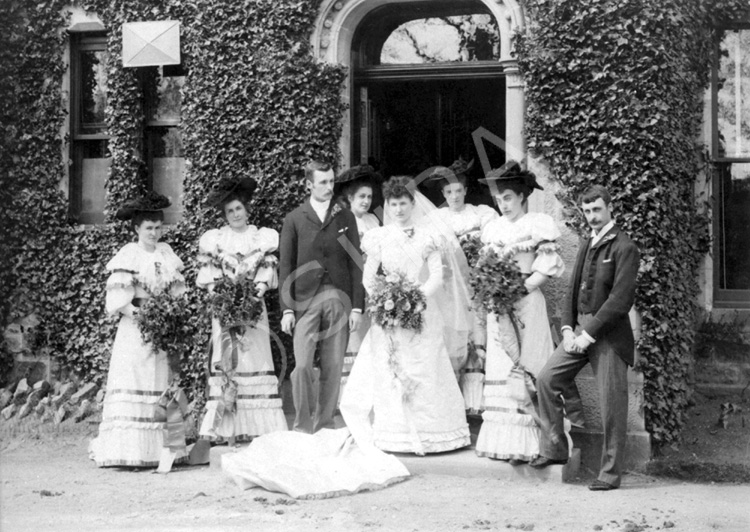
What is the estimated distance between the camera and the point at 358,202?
8758 millimetres

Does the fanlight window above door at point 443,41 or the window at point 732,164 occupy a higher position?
the fanlight window above door at point 443,41

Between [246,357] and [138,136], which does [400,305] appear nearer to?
[246,357]

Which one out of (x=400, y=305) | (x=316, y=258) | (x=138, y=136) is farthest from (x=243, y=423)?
(x=138, y=136)

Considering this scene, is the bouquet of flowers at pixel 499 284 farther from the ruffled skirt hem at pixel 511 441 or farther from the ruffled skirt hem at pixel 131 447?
the ruffled skirt hem at pixel 131 447

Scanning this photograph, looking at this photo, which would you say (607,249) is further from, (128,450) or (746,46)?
Result: (128,450)

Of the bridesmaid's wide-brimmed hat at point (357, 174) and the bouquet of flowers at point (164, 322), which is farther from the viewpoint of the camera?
the bridesmaid's wide-brimmed hat at point (357, 174)

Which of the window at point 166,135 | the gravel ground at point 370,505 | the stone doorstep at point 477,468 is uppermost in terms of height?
the window at point 166,135

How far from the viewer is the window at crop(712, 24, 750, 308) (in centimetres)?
958

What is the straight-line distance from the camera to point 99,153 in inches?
428

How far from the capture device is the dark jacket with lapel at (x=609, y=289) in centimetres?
720

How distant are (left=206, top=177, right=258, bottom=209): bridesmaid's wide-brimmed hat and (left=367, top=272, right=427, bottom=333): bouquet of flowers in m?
1.73

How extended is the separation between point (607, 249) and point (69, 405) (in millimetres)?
5884

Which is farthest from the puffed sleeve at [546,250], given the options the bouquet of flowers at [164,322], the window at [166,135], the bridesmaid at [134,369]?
the window at [166,135]

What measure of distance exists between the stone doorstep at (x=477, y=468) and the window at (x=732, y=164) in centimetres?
285
